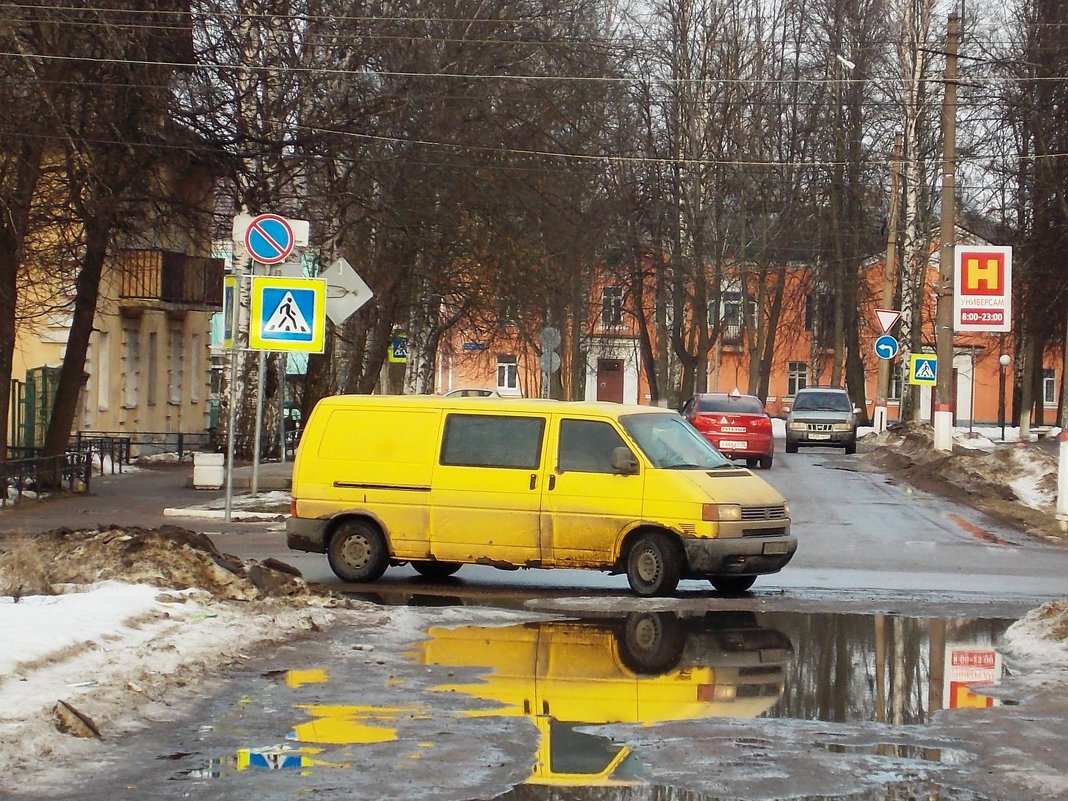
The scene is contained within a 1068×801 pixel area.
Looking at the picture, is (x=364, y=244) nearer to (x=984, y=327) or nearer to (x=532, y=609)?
(x=984, y=327)

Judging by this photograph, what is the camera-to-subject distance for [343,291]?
22906 millimetres

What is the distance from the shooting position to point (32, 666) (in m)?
8.76

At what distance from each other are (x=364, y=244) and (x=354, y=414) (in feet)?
73.4

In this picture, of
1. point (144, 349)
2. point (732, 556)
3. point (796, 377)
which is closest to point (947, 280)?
point (732, 556)

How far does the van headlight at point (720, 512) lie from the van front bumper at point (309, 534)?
11.4 feet

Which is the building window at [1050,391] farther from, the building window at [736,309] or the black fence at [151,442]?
the black fence at [151,442]

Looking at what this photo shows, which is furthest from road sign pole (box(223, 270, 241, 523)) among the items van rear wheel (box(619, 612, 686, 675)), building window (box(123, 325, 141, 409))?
building window (box(123, 325, 141, 409))

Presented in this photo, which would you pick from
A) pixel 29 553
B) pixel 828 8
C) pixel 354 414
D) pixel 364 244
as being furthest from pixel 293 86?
pixel 828 8

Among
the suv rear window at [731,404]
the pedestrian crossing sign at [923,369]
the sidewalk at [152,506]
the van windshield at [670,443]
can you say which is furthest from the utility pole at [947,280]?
the van windshield at [670,443]

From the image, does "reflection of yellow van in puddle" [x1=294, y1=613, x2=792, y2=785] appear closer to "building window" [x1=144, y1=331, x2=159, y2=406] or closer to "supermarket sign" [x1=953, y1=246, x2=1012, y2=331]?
"supermarket sign" [x1=953, y1=246, x2=1012, y2=331]

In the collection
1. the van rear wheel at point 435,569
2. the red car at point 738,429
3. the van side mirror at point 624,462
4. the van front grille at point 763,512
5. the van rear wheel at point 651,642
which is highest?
the red car at point 738,429

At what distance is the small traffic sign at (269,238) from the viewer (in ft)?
67.4

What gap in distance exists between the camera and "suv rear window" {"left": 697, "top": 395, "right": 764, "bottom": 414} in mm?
37094

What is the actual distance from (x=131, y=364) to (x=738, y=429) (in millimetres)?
18330
